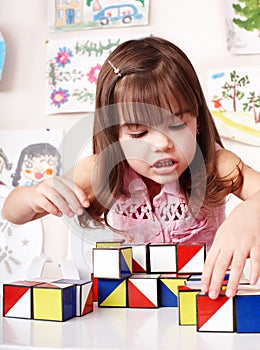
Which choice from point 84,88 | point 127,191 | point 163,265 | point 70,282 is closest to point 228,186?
point 127,191

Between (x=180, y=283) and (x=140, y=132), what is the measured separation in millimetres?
292

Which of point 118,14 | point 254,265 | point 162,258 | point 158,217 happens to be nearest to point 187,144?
point 158,217

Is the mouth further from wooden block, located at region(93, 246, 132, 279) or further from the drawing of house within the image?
the drawing of house

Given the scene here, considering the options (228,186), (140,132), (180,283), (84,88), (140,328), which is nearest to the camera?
(140,328)

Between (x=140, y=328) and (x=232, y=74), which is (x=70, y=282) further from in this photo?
(x=232, y=74)

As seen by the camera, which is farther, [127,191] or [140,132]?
[127,191]

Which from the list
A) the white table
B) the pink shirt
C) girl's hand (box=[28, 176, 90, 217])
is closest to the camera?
the white table

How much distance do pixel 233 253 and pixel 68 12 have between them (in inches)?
45.5

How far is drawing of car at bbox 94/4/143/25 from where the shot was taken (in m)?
1.45

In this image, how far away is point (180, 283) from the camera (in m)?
0.60

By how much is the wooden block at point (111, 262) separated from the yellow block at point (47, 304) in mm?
84

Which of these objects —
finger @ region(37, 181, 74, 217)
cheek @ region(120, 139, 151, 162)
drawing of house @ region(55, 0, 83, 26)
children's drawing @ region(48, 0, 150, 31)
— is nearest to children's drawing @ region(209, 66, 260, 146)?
children's drawing @ region(48, 0, 150, 31)

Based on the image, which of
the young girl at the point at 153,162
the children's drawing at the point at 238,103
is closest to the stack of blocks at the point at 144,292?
the young girl at the point at 153,162

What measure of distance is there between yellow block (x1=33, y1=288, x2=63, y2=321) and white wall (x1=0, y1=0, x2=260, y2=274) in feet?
2.81
